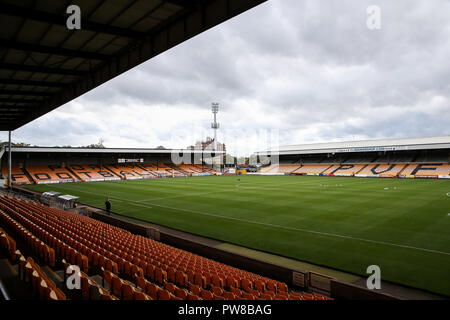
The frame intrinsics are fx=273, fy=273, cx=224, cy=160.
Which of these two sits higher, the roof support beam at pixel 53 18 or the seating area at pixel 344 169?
the roof support beam at pixel 53 18

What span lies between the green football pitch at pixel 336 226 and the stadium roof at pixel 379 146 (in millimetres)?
29671

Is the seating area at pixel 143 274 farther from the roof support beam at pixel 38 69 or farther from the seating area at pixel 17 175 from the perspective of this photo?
the seating area at pixel 17 175

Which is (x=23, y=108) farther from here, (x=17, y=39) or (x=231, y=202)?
(x=231, y=202)

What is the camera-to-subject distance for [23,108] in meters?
23.0

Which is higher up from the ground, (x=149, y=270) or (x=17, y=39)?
(x=17, y=39)

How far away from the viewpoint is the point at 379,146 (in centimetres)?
5678

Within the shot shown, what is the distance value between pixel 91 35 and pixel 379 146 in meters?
59.2

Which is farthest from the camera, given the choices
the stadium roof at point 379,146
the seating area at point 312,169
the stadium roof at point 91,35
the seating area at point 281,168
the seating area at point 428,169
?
the seating area at point 281,168

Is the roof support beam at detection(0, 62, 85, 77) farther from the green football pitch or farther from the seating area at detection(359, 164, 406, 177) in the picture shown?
the seating area at detection(359, 164, 406, 177)

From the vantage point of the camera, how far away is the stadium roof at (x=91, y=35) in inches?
349

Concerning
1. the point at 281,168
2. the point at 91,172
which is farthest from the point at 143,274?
the point at 281,168

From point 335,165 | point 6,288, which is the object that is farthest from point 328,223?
point 335,165

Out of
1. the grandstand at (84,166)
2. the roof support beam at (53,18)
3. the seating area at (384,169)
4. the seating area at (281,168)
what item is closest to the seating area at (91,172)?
Answer: the grandstand at (84,166)

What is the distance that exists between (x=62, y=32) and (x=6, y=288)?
9.36 metres
